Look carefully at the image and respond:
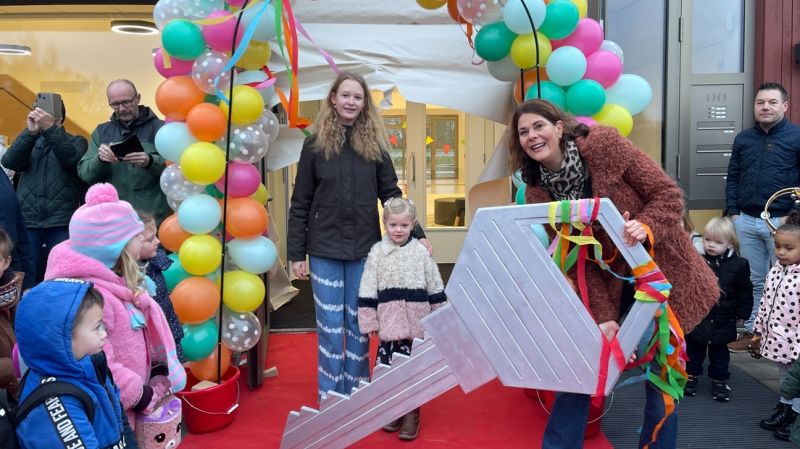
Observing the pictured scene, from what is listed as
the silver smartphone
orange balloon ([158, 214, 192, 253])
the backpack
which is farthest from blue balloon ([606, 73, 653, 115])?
the silver smartphone

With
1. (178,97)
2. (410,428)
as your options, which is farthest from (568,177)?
(178,97)

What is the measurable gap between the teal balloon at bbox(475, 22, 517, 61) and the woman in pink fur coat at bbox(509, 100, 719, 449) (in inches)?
48.5

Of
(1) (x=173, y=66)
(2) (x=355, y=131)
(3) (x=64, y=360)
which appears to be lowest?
(3) (x=64, y=360)

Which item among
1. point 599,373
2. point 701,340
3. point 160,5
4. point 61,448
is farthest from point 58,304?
point 701,340

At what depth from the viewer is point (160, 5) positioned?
3.25 m

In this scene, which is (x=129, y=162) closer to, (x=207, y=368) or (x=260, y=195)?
(x=260, y=195)

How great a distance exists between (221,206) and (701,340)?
8.45ft

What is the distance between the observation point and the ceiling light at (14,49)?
5688mm

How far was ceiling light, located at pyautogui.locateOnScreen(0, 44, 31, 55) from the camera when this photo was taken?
5688 mm

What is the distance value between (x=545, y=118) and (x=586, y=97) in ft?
3.60

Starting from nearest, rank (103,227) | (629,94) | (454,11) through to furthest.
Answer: (103,227) → (629,94) → (454,11)

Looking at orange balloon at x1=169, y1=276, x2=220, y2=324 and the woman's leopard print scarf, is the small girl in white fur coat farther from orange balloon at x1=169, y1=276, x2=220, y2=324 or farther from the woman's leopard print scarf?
the woman's leopard print scarf

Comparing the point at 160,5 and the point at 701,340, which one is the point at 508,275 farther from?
the point at 160,5

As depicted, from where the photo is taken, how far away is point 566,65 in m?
3.12
